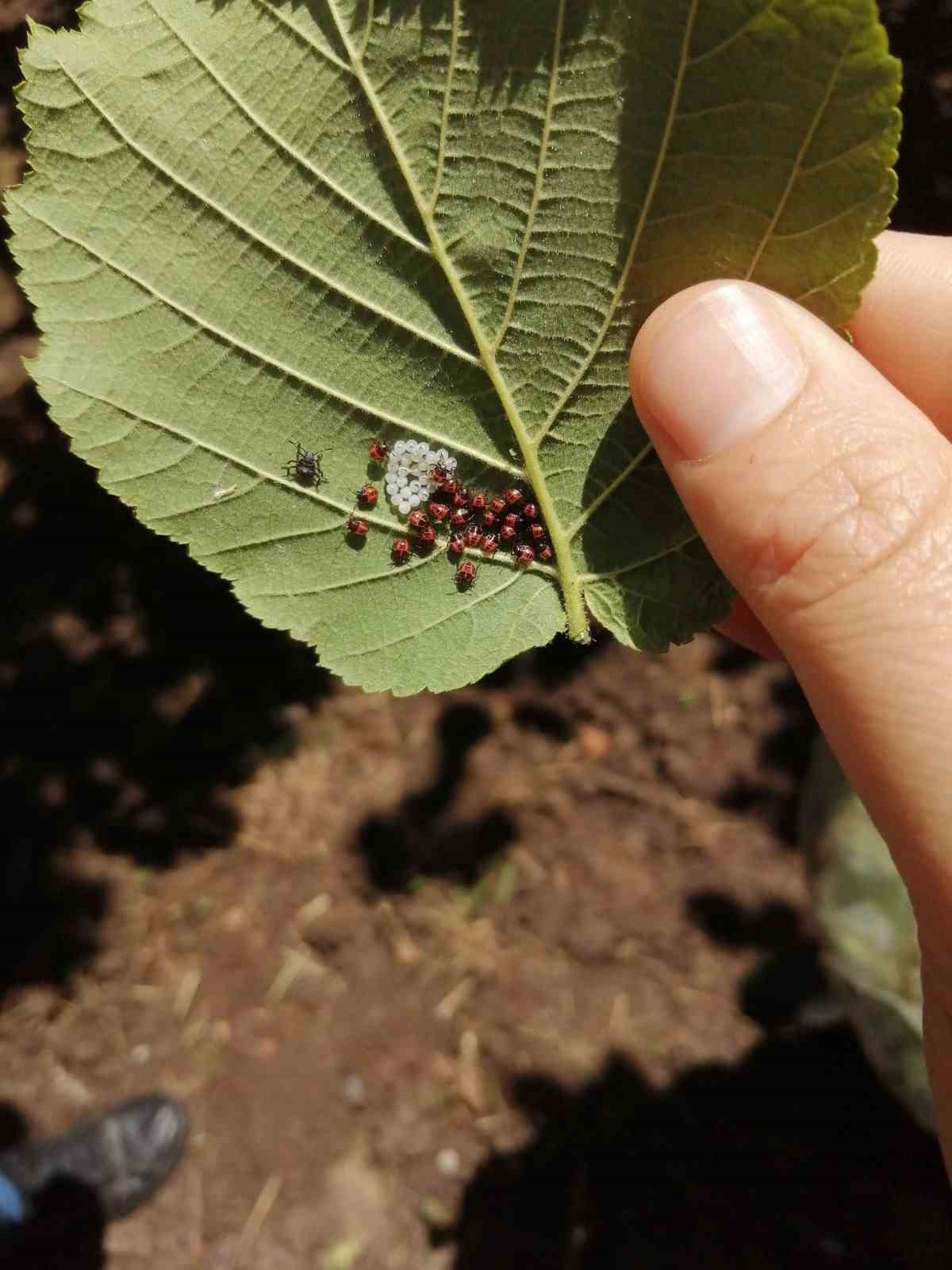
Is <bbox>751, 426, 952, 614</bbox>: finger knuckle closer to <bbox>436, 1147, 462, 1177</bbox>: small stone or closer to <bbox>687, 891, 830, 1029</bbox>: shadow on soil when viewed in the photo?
<bbox>687, 891, 830, 1029</bbox>: shadow on soil

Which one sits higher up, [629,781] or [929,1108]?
[629,781]

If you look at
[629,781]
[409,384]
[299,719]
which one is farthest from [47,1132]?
[409,384]

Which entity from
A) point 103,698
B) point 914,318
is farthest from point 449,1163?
point 914,318

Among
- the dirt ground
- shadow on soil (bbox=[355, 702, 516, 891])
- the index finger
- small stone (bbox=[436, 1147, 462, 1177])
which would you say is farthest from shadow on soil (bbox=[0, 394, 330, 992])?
the index finger

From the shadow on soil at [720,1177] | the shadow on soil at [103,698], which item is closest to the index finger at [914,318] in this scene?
the shadow on soil at [103,698]

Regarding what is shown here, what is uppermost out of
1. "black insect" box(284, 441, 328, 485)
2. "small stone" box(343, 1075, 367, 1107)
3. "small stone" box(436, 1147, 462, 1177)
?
"black insect" box(284, 441, 328, 485)

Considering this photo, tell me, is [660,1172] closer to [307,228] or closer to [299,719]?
[299,719]
